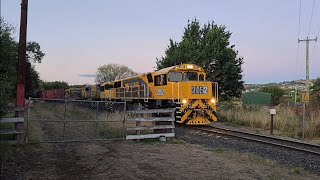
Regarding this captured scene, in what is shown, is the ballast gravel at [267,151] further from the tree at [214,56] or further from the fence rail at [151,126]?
the tree at [214,56]

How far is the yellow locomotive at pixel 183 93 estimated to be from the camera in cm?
1848

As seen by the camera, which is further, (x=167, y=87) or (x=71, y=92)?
(x=71, y=92)

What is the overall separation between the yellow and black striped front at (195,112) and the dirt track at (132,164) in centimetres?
745

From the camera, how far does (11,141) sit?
9758mm

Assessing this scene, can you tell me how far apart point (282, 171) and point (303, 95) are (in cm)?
866

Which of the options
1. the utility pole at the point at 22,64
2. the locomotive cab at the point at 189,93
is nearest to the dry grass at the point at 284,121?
the locomotive cab at the point at 189,93

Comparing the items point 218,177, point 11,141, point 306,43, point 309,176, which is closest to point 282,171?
point 309,176

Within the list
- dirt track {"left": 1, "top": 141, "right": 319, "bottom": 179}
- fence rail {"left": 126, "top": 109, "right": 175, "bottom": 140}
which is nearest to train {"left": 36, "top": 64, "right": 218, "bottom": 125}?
fence rail {"left": 126, "top": 109, "right": 175, "bottom": 140}

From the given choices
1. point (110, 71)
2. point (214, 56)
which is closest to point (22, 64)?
point (214, 56)

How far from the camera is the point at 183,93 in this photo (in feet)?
61.7

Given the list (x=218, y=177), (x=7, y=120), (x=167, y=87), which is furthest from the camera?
(x=167, y=87)

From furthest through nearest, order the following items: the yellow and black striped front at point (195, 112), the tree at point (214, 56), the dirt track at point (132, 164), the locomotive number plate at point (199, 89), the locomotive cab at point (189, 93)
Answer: the tree at point (214, 56)
the locomotive number plate at point (199, 89)
the locomotive cab at point (189, 93)
the yellow and black striped front at point (195, 112)
the dirt track at point (132, 164)

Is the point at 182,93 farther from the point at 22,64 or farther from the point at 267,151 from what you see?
the point at 22,64

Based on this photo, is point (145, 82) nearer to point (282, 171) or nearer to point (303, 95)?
point (303, 95)
